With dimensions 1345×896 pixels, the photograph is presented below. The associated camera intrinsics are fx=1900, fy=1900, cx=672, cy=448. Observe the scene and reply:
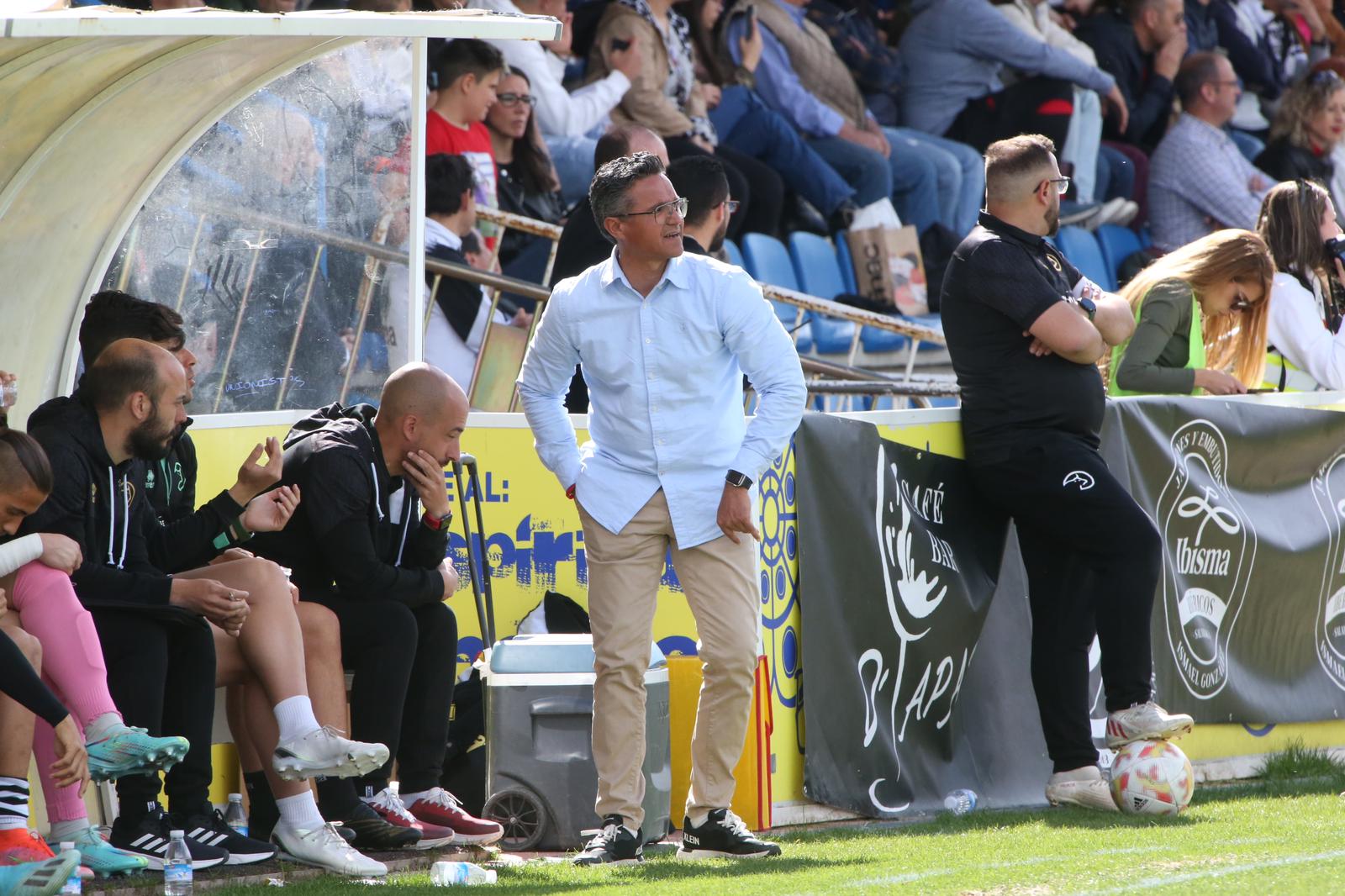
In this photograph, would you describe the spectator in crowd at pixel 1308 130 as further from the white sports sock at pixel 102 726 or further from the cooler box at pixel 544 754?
the white sports sock at pixel 102 726

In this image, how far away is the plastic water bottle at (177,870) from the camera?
477 centimetres

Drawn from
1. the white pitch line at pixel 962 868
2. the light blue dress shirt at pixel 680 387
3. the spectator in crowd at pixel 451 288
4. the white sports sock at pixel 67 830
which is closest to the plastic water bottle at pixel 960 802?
the white pitch line at pixel 962 868

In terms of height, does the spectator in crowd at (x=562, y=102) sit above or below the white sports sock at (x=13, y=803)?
above

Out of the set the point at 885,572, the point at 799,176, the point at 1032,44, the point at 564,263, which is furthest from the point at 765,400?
the point at 1032,44

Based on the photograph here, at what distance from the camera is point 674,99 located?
11.9m

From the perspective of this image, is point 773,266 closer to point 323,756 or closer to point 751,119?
point 751,119

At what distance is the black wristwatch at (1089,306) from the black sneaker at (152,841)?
11.1 ft

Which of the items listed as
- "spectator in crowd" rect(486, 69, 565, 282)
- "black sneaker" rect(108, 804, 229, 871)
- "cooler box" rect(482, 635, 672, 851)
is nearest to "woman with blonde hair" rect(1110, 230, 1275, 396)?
"cooler box" rect(482, 635, 672, 851)

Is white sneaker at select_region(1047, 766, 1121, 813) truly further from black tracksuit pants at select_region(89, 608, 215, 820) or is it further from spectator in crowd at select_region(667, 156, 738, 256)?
black tracksuit pants at select_region(89, 608, 215, 820)

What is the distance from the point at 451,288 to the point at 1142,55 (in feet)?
30.8

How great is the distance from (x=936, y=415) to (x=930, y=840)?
5.63 feet

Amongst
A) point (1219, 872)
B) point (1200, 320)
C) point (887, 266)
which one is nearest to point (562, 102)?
point (887, 266)

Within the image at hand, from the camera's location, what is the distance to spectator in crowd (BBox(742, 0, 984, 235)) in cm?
1314

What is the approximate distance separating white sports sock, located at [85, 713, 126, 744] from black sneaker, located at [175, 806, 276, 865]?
50 centimetres
